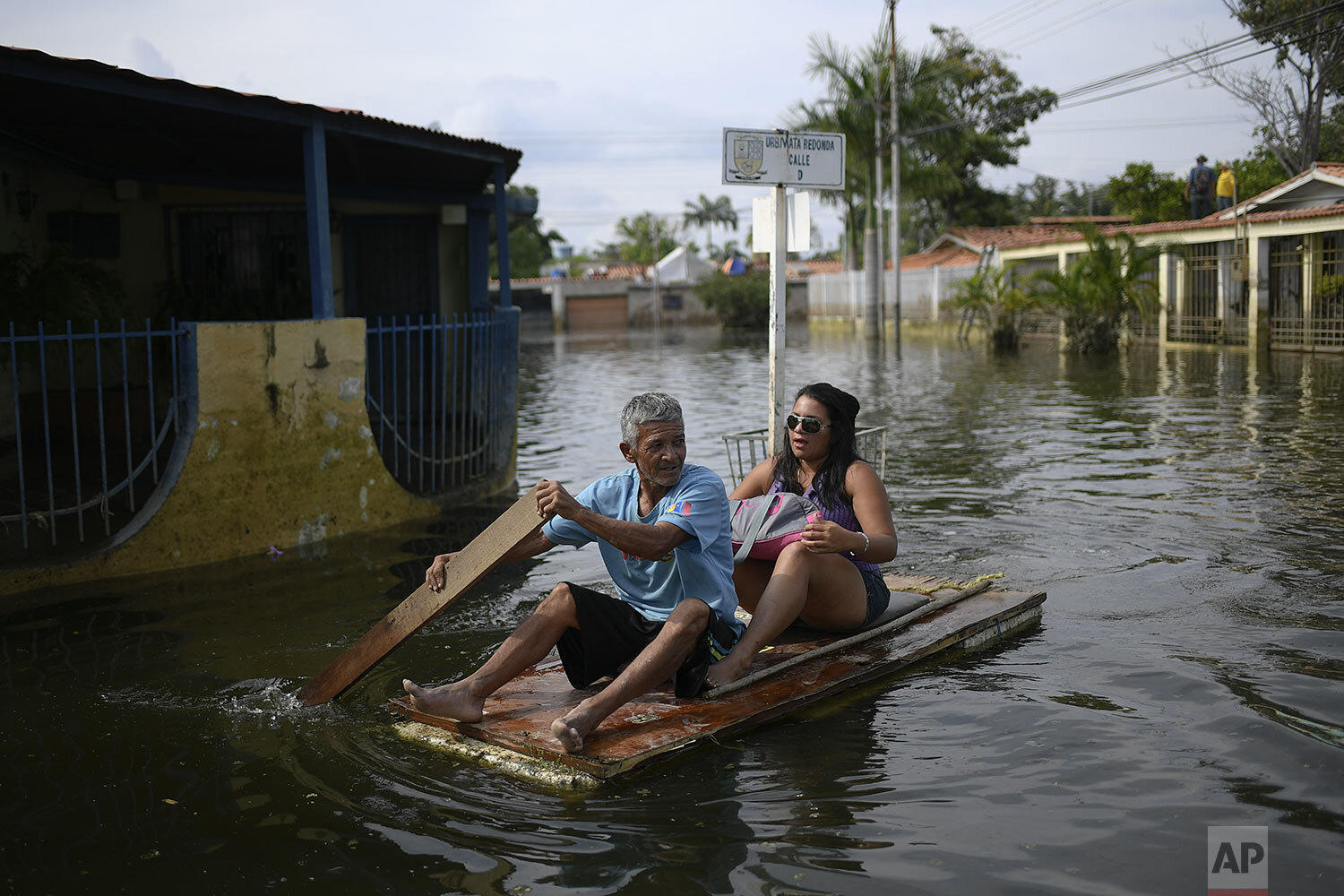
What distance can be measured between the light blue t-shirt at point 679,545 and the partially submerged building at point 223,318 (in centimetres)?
351

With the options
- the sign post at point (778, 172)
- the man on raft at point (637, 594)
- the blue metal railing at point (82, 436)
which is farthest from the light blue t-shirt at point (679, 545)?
the blue metal railing at point (82, 436)

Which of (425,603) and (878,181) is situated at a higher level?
(878,181)

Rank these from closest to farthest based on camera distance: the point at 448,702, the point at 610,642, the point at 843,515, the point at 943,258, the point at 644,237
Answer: the point at 448,702 → the point at 610,642 → the point at 843,515 → the point at 943,258 → the point at 644,237

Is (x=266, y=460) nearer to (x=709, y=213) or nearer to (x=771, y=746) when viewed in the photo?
(x=771, y=746)

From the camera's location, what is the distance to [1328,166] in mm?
22984

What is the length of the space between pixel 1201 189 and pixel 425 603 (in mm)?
27584

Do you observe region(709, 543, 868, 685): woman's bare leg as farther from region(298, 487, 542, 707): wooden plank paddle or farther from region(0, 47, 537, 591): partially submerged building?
region(0, 47, 537, 591): partially submerged building

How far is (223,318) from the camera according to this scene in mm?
12406

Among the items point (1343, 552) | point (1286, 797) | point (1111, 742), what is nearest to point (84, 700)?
point (1111, 742)

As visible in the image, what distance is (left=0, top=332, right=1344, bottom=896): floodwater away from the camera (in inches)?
145

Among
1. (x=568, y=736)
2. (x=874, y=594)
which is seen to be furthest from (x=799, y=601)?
(x=568, y=736)

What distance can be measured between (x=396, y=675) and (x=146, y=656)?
1388 mm

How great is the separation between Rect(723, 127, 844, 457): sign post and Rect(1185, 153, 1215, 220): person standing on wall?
23.0 meters

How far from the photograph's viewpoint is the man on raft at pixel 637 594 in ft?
14.6
